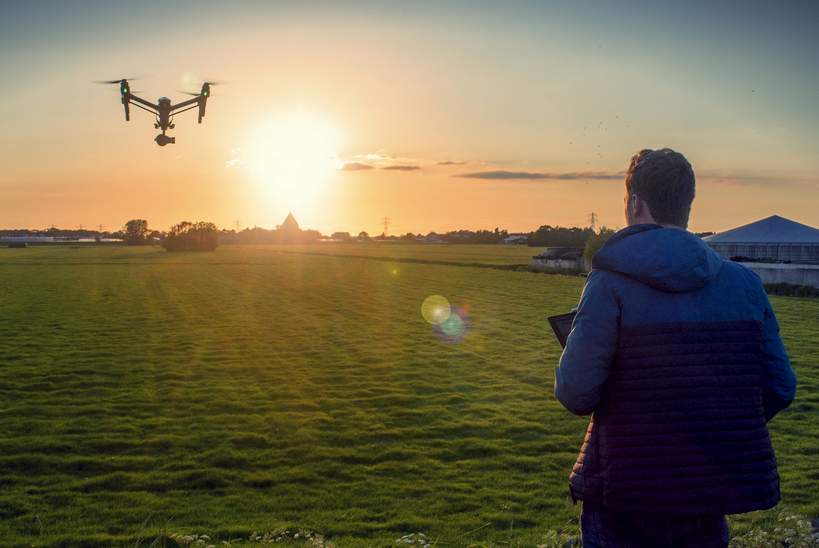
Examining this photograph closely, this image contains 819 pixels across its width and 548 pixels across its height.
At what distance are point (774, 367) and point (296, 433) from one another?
7763 mm

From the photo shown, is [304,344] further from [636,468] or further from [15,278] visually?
[15,278]

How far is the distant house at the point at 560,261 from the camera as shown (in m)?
53.6

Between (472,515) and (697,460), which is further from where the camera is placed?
(472,515)

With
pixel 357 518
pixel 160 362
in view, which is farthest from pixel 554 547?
pixel 160 362

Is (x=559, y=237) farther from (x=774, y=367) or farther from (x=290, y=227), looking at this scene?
(x=774, y=367)

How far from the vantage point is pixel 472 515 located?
6988 mm

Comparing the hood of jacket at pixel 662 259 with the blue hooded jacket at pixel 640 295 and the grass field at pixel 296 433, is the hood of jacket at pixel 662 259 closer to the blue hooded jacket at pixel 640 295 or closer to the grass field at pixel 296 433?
the blue hooded jacket at pixel 640 295

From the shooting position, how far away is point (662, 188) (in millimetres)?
2660

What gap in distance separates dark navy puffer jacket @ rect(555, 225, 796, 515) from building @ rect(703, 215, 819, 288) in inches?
1659

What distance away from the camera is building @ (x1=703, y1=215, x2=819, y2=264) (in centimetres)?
4297

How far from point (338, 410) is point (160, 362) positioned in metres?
5.75

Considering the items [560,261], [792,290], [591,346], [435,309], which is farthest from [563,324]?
[560,261]

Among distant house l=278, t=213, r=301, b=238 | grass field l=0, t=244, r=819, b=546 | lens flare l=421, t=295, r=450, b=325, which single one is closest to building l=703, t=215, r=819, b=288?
lens flare l=421, t=295, r=450, b=325

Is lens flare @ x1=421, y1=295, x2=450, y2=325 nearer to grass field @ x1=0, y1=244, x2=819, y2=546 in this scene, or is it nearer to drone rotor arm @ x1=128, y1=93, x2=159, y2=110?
grass field @ x1=0, y1=244, x2=819, y2=546
